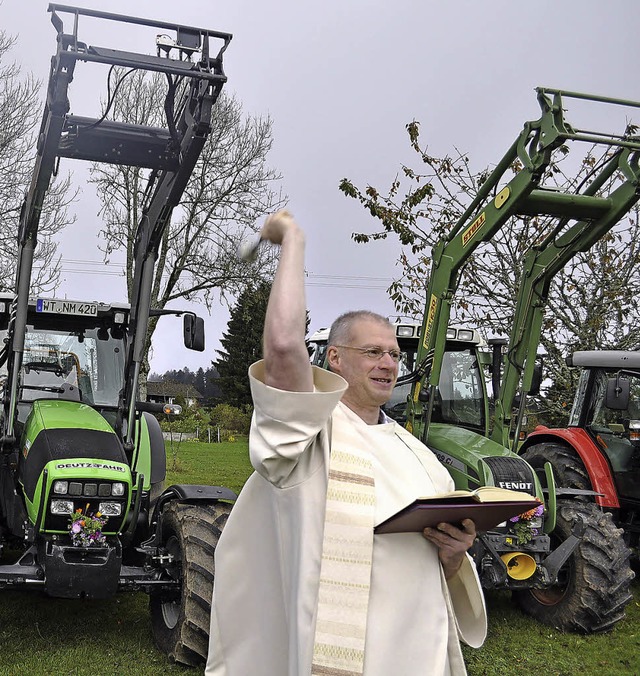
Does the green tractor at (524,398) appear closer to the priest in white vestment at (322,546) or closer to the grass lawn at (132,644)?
the grass lawn at (132,644)

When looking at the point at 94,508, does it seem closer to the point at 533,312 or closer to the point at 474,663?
the point at 474,663

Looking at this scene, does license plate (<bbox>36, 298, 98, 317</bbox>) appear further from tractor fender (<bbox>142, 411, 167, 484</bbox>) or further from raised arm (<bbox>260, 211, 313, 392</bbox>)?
raised arm (<bbox>260, 211, 313, 392</bbox>)

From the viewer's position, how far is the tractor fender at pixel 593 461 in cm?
837

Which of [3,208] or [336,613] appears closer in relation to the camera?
[336,613]

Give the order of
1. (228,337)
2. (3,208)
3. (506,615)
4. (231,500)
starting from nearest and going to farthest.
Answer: (231,500) → (506,615) → (3,208) → (228,337)

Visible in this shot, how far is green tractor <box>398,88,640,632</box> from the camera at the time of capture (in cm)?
679

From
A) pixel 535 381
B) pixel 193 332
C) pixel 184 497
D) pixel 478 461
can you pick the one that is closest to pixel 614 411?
pixel 535 381

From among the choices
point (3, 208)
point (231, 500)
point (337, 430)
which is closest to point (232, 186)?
point (3, 208)

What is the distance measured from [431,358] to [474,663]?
8.99ft

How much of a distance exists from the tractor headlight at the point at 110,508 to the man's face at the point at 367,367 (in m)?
3.24

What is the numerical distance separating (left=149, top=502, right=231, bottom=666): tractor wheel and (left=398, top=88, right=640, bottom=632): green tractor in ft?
7.37

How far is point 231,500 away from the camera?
5.92m

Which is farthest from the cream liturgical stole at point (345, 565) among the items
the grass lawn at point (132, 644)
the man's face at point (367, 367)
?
the grass lawn at point (132, 644)

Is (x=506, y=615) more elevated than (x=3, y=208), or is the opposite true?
(x=3, y=208)
